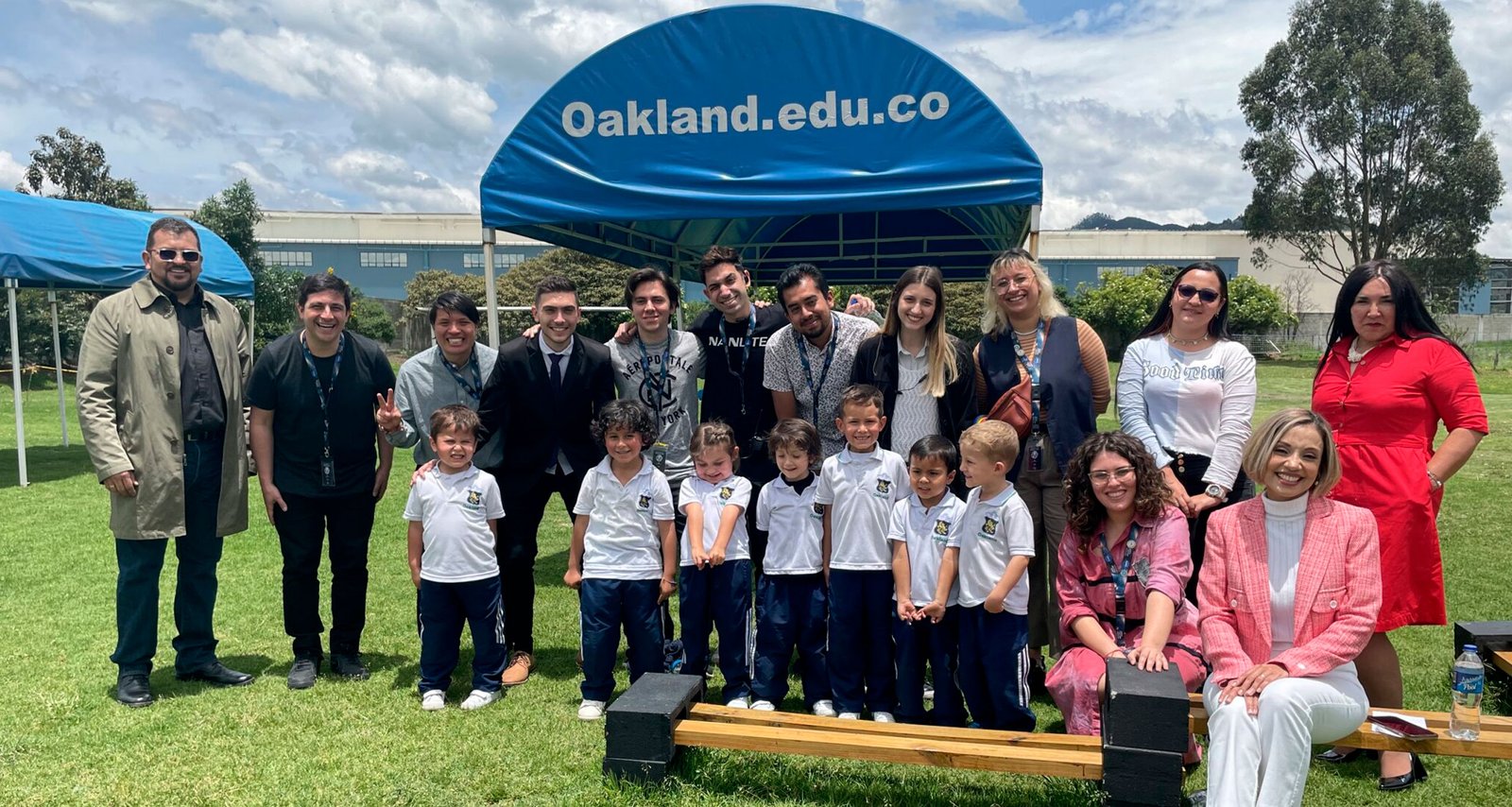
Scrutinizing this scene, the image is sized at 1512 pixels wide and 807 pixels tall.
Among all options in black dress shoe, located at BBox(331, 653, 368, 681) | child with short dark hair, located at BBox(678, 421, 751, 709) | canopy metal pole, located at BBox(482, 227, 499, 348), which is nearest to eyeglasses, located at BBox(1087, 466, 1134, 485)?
child with short dark hair, located at BBox(678, 421, 751, 709)

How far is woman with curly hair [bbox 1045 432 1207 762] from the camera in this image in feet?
10.9

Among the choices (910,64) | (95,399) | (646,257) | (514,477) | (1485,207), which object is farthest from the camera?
(1485,207)

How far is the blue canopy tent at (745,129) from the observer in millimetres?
5453

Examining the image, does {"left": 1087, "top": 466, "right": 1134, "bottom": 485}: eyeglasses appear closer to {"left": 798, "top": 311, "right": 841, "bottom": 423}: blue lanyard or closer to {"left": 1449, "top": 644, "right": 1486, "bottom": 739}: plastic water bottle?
{"left": 1449, "top": 644, "right": 1486, "bottom": 739}: plastic water bottle

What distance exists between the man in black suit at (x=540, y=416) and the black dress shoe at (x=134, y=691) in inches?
64.4

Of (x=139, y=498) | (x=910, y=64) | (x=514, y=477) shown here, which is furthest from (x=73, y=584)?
(x=910, y=64)

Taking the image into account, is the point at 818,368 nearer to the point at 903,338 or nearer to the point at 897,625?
the point at 903,338

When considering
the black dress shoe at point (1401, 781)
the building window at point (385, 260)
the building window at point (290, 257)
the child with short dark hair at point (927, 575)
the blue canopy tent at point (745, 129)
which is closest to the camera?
the black dress shoe at point (1401, 781)

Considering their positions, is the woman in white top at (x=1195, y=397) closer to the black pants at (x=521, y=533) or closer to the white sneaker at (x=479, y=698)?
the black pants at (x=521, y=533)

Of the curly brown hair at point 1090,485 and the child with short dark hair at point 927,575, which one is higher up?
the curly brown hair at point 1090,485

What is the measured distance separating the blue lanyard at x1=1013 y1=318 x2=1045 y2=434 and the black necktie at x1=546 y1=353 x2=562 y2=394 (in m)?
2.20

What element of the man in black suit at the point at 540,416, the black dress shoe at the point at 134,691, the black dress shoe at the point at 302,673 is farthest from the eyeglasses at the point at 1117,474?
the black dress shoe at the point at 134,691

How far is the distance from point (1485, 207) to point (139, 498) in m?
41.9

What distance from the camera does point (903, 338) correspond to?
4051 mm
